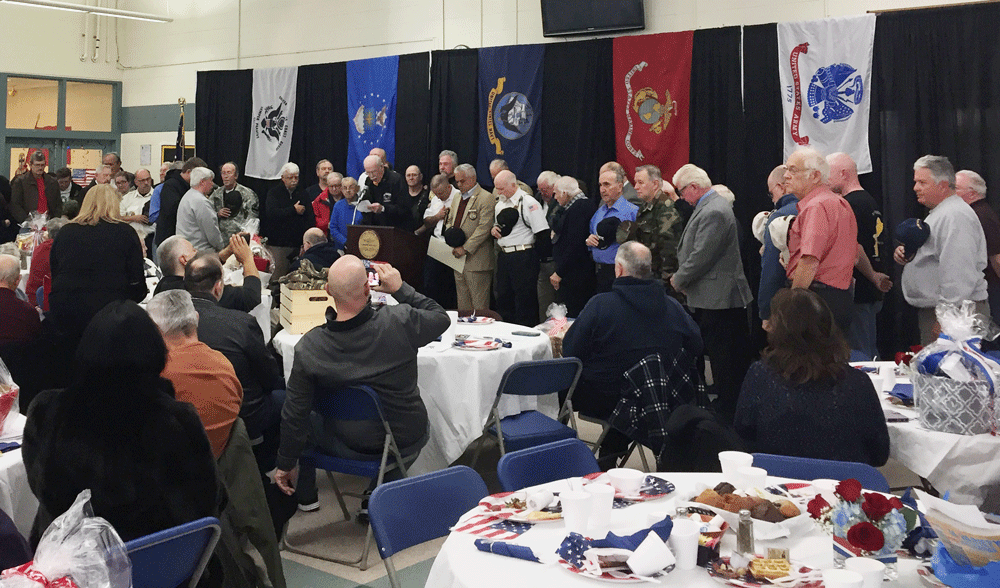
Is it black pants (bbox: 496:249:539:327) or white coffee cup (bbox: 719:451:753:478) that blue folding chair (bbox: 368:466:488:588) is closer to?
white coffee cup (bbox: 719:451:753:478)

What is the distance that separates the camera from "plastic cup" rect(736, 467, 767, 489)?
7.38 ft

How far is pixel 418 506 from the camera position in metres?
2.44

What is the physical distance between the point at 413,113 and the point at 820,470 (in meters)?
8.16

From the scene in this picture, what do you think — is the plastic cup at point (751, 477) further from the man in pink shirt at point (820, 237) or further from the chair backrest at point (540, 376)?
the man in pink shirt at point (820, 237)

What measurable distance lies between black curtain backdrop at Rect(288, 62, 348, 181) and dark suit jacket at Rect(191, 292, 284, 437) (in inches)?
284

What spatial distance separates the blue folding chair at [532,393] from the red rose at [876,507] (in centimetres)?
225

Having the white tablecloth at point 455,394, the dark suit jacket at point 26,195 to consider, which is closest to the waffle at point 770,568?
the white tablecloth at point 455,394

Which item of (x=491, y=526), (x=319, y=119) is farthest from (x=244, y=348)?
(x=319, y=119)

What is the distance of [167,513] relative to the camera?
2385mm

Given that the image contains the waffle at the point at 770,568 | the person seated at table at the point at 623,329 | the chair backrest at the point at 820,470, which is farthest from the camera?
the person seated at table at the point at 623,329

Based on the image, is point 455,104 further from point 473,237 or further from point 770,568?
point 770,568

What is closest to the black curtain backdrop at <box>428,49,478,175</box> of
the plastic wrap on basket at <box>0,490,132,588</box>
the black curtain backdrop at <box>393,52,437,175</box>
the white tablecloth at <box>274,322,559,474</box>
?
the black curtain backdrop at <box>393,52,437,175</box>

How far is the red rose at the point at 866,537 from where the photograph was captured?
6.19 ft

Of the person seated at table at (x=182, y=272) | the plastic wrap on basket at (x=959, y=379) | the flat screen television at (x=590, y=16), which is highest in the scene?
the flat screen television at (x=590, y=16)
